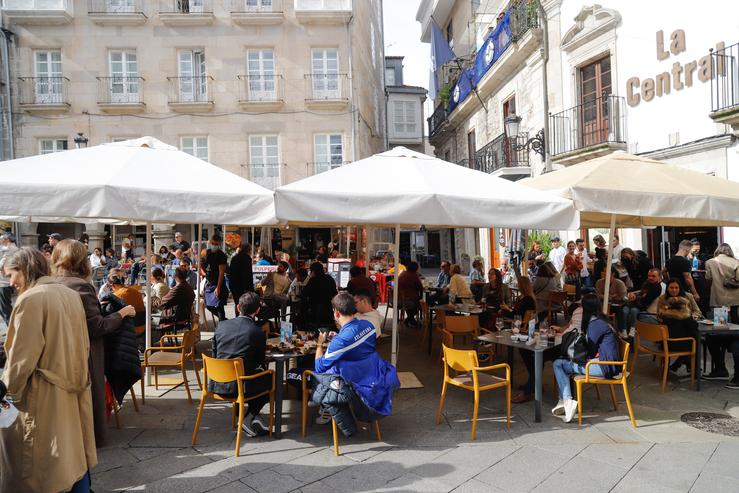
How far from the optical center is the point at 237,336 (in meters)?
4.43

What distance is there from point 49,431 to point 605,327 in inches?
178

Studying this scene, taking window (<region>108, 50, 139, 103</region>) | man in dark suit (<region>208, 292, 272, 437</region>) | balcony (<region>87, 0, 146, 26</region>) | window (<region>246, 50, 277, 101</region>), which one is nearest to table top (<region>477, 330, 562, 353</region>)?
man in dark suit (<region>208, 292, 272, 437</region>)

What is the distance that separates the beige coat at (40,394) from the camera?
9.28 feet

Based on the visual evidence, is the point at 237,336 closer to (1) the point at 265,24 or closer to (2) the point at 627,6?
(2) the point at 627,6

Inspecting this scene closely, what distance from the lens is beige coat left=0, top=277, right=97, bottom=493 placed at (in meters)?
2.83

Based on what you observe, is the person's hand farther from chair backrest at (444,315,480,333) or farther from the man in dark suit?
chair backrest at (444,315,480,333)

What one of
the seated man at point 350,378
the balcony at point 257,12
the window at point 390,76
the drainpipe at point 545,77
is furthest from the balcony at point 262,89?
the window at point 390,76

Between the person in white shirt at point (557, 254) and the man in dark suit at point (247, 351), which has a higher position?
the person in white shirt at point (557, 254)

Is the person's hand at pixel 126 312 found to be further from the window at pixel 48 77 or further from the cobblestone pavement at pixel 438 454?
the window at pixel 48 77

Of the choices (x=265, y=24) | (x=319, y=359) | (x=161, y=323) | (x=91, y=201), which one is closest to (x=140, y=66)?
(x=265, y=24)

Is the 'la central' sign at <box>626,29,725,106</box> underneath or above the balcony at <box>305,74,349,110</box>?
underneath

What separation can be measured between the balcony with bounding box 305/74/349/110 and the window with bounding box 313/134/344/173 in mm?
1176

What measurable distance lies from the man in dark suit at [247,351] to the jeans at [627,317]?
6128 mm

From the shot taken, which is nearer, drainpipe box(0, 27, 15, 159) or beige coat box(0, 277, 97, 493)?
beige coat box(0, 277, 97, 493)
